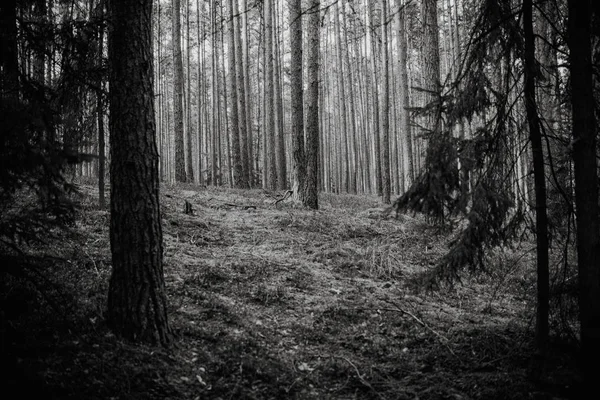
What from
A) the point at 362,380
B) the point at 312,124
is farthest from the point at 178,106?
the point at 362,380

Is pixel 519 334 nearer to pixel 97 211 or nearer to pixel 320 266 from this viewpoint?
pixel 320 266

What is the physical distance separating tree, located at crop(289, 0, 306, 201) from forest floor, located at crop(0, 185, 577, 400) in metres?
3.17

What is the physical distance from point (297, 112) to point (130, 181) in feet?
26.6

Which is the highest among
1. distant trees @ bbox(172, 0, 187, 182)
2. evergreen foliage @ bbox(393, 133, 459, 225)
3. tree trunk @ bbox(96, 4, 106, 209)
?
distant trees @ bbox(172, 0, 187, 182)

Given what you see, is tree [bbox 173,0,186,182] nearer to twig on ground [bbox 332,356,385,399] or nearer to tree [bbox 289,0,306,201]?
tree [bbox 289,0,306,201]

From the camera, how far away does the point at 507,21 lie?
4.30 metres

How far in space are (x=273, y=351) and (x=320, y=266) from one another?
297 cm

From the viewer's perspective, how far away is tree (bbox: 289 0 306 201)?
1136 cm

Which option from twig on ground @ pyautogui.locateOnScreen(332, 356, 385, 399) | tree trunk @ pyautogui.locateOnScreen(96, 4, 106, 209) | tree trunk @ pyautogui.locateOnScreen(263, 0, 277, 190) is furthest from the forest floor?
tree trunk @ pyautogui.locateOnScreen(263, 0, 277, 190)

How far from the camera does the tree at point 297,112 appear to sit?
1136cm

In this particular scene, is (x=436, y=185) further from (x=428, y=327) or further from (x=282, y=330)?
(x=282, y=330)

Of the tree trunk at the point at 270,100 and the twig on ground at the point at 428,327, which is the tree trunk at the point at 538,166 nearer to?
the twig on ground at the point at 428,327

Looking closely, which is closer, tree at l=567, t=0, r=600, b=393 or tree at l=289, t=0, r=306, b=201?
tree at l=567, t=0, r=600, b=393

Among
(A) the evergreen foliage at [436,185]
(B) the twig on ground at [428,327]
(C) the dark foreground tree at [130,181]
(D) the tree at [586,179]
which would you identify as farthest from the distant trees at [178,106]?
(D) the tree at [586,179]
